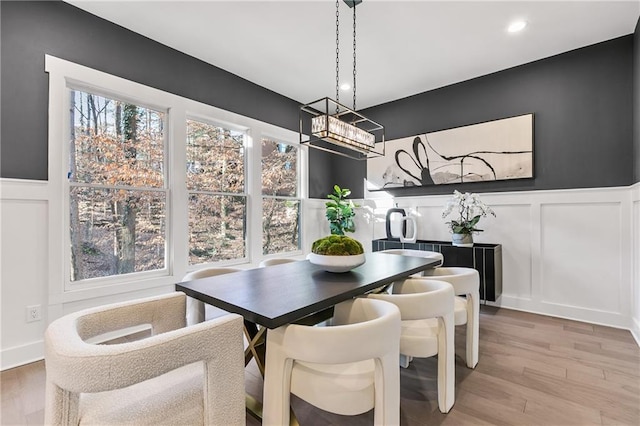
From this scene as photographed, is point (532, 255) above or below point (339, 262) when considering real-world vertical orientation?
below

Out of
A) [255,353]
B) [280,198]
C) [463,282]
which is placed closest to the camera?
[255,353]

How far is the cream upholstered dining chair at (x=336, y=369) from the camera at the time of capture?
3.70 feet

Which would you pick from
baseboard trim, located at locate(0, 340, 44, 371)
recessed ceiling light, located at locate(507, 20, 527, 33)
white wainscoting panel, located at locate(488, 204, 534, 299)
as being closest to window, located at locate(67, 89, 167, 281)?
baseboard trim, located at locate(0, 340, 44, 371)

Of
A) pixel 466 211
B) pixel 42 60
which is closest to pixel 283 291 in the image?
pixel 42 60

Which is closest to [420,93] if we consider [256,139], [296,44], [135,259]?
[296,44]

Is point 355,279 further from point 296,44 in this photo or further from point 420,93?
point 420,93

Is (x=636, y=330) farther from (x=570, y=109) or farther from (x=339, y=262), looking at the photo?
(x=339, y=262)

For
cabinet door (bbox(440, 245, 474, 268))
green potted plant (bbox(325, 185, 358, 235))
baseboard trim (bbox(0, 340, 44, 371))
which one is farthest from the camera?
green potted plant (bbox(325, 185, 358, 235))

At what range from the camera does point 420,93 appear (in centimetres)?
423

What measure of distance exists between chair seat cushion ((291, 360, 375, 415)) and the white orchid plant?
2.70 metres

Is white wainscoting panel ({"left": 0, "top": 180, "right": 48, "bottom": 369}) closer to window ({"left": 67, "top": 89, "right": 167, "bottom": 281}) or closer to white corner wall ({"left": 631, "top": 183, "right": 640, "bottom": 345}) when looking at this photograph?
window ({"left": 67, "top": 89, "right": 167, "bottom": 281})

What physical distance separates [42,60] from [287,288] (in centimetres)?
272

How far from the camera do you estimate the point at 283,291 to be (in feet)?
5.10

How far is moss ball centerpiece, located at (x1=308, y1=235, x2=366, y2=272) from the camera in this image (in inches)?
73.1
